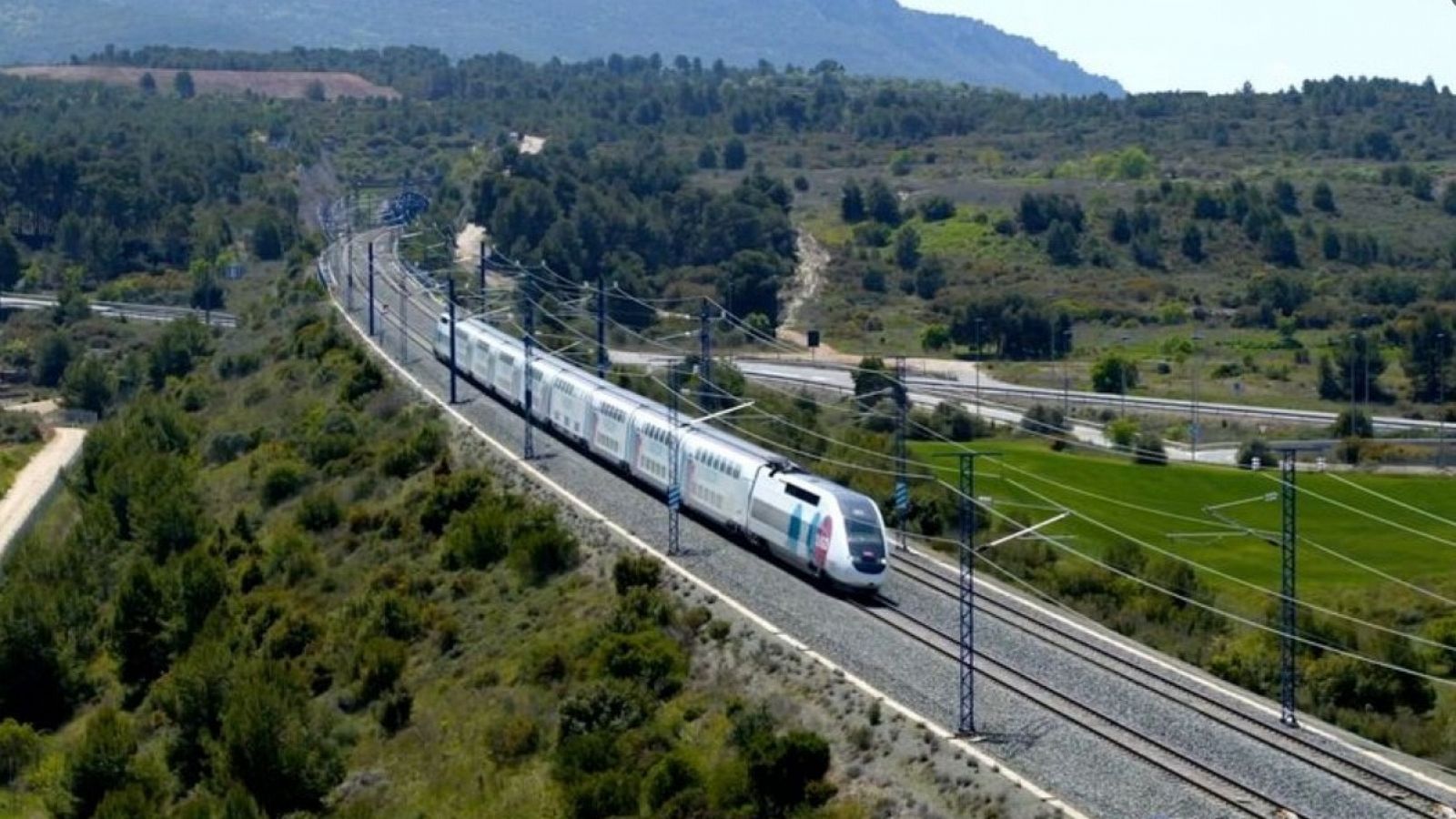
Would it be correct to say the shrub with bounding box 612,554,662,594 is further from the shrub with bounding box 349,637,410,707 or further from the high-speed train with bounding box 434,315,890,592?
the shrub with bounding box 349,637,410,707

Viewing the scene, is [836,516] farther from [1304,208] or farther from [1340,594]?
[1304,208]

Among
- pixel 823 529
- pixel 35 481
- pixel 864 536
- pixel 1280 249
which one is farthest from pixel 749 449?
pixel 1280 249

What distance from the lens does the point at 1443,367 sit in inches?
4003

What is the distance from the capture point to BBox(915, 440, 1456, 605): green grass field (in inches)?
2074

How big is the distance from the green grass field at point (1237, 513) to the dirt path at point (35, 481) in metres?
34.4

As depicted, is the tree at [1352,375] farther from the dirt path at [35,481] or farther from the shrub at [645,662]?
the shrub at [645,662]

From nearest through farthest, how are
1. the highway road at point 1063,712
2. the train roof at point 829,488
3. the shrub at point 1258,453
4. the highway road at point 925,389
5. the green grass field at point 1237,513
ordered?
the highway road at point 1063,712 → the train roof at point 829,488 → the green grass field at point 1237,513 → the shrub at point 1258,453 → the highway road at point 925,389

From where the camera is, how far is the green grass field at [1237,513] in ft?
173

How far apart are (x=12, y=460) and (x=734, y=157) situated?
10521 cm

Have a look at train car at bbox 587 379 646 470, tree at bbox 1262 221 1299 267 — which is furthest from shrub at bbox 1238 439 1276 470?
tree at bbox 1262 221 1299 267

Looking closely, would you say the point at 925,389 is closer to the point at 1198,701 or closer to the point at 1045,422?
the point at 1045,422

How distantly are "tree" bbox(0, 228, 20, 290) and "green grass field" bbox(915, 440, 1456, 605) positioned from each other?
8371 centimetres

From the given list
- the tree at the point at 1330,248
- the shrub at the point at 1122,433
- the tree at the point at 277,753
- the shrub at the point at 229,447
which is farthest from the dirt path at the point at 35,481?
the tree at the point at 1330,248

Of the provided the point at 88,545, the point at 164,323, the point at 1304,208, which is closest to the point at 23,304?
the point at 164,323
